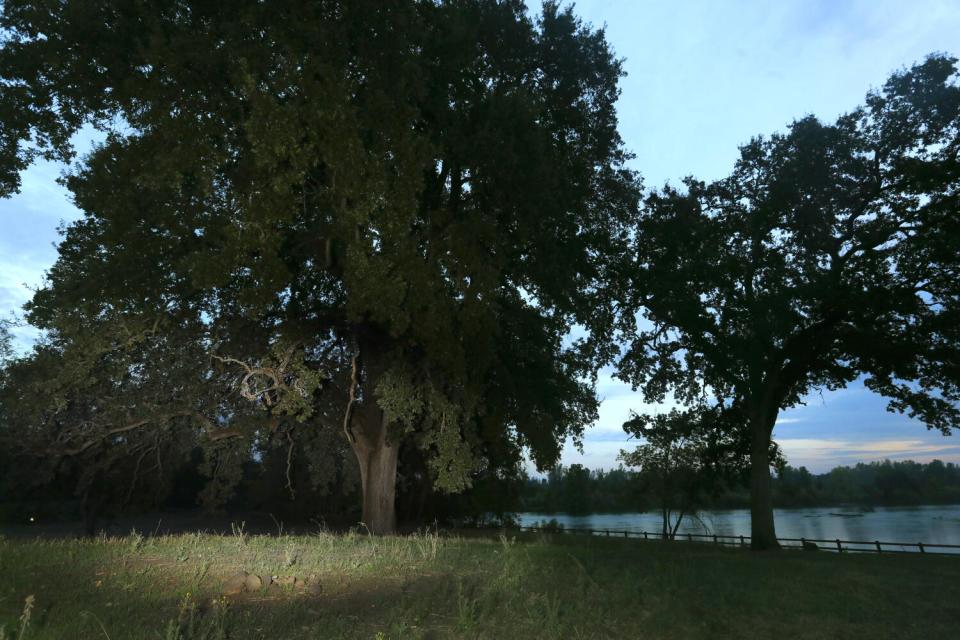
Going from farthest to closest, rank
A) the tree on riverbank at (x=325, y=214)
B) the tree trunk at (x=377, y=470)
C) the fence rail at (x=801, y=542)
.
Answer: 1. the fence rail at (x=801, y=542)
2. the tree trunk at (x=377, y=470)
3. the tree on riverbank at (x=325, y=214)

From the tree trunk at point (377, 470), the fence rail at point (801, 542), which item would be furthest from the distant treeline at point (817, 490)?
the tree trunk at point (377, 470)

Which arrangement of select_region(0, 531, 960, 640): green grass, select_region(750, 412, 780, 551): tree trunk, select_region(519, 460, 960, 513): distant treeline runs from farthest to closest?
select_region(519, 460, 960, 513): distant treeline → select_region(750, 412, 780, 551): tree trunk → select_region(0, 531, 960, 640): green grass

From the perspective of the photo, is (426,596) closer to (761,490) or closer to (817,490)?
(761,490)

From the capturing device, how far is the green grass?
5.55 metres

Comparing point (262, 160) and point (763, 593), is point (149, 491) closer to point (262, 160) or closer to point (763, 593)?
point (262, 160)

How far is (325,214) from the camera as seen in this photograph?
14.8 m

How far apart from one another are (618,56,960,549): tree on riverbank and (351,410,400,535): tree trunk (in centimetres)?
1157

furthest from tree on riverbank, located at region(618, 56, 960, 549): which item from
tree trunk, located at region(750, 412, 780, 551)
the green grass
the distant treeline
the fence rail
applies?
the distant treeline

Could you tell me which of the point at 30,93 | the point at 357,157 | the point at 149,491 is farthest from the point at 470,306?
the point at 149,491

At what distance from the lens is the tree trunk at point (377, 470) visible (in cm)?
1947

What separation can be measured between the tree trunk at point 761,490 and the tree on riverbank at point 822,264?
49mm

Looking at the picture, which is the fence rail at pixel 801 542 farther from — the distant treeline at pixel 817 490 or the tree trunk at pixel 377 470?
the distant treeline at pixel 817 490

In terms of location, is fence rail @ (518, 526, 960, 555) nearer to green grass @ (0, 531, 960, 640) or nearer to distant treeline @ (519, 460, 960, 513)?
green grass @ (0, 531, 960, 640)

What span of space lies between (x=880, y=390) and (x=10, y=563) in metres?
26.6
